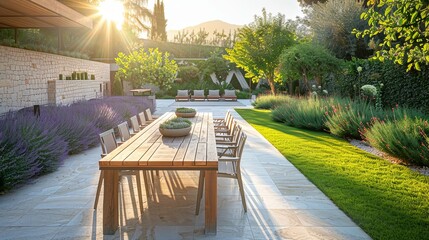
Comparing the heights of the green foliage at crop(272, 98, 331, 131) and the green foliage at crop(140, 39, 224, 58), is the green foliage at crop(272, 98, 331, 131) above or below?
below

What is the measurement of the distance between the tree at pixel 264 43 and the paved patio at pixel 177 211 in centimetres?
1458

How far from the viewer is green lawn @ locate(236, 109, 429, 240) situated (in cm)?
336

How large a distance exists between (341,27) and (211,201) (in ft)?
55.4

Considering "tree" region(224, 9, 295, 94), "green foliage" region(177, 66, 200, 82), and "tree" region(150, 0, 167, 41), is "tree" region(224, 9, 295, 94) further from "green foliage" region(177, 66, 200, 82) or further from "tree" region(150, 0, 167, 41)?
"tree" region(150, 0, 167, 41)

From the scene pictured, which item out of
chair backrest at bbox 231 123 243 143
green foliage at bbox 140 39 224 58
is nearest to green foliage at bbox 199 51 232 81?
green foliage at bbox 140 39 224 58

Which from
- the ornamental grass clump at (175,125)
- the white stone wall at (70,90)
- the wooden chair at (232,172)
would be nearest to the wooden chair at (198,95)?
the white stone wall at (70,90)

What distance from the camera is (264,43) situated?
63.0 ft

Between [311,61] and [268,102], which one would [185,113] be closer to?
[311,61]

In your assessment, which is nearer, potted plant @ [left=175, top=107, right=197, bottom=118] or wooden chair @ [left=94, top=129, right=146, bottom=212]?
wooden chair @ [left=94, top=129, right=146, bottom=212]

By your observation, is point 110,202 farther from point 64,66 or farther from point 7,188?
point 64,66

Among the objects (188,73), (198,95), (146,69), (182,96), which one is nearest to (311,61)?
(146,69)

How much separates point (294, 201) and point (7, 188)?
10.9 ft

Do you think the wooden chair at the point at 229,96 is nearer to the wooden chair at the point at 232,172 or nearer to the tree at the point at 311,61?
the tree at the point at 311,61

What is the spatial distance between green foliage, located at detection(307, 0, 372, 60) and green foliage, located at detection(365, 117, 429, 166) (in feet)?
40.7
